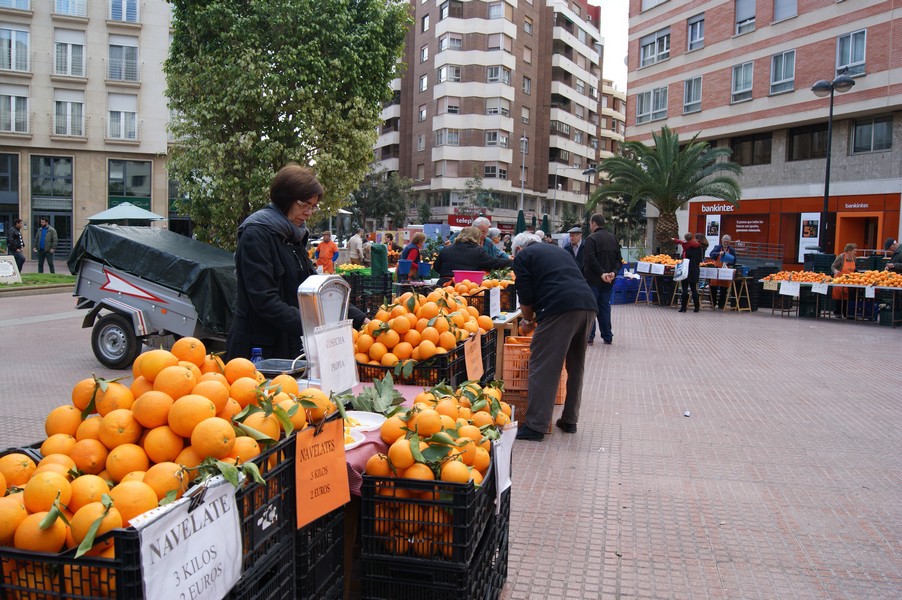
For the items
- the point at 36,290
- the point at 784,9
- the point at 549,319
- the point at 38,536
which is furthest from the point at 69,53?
the point at 38,536

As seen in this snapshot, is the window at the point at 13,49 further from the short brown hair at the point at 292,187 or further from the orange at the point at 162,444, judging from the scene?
the orange at the point at 162,444

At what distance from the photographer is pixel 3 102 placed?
3969 cm

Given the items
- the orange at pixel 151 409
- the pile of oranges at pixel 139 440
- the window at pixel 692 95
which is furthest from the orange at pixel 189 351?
the window at pixel 692 95

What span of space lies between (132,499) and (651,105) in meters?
40.6

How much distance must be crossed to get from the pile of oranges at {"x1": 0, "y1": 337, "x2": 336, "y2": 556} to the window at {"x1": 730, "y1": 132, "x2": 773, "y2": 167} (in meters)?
34.8

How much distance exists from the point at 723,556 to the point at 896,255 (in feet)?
53.4

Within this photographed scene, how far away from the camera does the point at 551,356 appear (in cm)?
641

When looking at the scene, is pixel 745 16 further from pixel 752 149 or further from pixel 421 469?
pixel 421 469

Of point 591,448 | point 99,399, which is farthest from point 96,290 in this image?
point 99,399

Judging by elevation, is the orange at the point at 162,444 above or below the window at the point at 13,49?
below

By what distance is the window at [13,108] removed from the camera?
1563 inches

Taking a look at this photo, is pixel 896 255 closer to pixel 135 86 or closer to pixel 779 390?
pixel 779 390

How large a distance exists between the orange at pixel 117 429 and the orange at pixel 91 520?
401 mm

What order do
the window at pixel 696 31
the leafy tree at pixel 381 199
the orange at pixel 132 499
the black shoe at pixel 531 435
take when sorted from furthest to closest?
the leafy tree at pixel 381 199
the window at pixel 696 31
the black shoe at pixel 531 435
the orange at pixel 132 499
